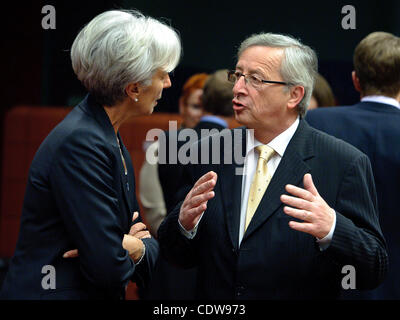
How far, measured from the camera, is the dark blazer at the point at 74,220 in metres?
1.79

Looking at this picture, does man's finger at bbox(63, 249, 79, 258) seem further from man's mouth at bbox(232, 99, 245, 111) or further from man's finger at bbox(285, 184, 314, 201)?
man's mouth at bbox(232, 99, 245, 111)

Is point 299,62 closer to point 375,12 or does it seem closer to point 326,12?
point 326,12

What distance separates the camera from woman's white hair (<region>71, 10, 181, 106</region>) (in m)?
1.92

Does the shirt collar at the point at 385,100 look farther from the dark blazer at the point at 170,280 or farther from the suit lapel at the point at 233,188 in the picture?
the dark blazer at the point at 170,280

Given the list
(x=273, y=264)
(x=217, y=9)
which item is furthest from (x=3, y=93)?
(x=273, y=264)

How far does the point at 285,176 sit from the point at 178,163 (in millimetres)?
1343

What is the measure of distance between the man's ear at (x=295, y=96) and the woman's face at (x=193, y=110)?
1.72 metres

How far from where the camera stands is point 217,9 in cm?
547

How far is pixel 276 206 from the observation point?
7.07ft

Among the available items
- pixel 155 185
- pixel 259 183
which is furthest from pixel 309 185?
pixel 155 185

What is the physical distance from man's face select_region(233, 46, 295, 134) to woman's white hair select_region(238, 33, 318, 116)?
2 cm

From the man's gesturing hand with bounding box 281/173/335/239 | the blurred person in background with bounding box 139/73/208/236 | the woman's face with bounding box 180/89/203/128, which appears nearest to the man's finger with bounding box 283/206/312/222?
the man's gesturing hand with bounding box 281/173/335/239

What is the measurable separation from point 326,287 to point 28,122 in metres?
4.43

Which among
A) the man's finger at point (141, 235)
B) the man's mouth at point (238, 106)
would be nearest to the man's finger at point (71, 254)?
the man's finger at point (141, 235)
